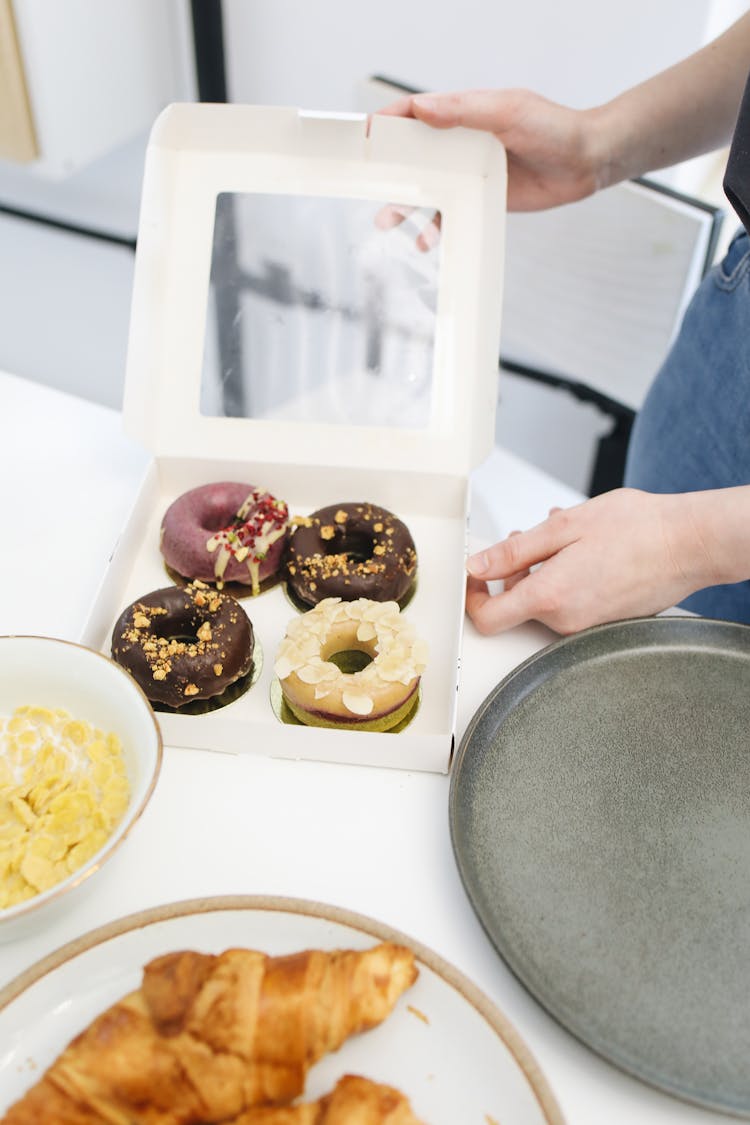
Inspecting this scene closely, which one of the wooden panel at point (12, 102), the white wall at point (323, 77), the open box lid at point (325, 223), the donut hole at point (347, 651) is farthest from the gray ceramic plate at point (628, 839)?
the wooden panel at point (12, 102)

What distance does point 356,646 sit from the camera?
3.07 feet

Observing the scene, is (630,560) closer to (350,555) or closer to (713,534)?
(713,534)

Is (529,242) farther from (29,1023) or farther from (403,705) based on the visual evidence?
(29,1023)

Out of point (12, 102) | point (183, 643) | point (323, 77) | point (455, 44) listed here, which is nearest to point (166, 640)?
point (183, 643)

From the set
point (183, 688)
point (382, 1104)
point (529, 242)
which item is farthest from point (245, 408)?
point (529, 242)

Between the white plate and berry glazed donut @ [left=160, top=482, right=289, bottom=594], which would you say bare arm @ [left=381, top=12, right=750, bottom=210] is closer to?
berry glazed donut @ [left=160, top=482, right=289, bottom=594]

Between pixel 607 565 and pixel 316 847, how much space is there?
0.40 m

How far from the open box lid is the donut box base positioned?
3cm

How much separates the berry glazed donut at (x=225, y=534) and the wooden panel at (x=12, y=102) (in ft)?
4.63

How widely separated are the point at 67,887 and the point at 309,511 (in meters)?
0.61

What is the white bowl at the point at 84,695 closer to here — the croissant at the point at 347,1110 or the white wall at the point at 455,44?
the croissant at the point at 347,1110

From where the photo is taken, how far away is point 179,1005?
63 centimetres

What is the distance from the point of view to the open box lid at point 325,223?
1.13 m

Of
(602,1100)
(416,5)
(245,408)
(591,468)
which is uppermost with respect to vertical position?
(416,5)
